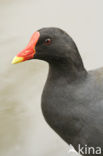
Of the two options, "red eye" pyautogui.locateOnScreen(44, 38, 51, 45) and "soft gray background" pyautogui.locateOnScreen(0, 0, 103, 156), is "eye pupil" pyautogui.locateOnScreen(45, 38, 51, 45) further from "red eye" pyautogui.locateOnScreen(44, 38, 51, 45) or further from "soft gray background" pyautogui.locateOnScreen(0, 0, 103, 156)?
"soft gray background" pyautogui.locateOnScreen(0, 0, 103, 156)

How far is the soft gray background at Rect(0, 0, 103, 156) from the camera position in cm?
348

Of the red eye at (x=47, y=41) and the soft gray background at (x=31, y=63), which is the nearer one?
the red eye at (x=47, y=41)

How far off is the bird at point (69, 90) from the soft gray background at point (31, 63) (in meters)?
0.68

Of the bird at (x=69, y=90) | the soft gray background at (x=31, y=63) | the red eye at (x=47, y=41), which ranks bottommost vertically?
the soft gray background at (x=31, y=63)

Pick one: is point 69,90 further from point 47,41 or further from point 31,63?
point 31,63

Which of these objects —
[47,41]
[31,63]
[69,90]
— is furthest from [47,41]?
[31,63]

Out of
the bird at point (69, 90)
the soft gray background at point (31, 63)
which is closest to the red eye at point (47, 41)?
the bird at point (69, 90)

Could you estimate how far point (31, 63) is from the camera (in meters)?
4.17

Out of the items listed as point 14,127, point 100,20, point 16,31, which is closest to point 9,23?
point 16,31

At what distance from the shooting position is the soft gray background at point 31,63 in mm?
3482

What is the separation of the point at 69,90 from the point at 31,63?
4.93ft

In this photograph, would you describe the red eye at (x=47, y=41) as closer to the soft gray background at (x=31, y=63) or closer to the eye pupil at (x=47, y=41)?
the eye pupil at (x=47, y=41)

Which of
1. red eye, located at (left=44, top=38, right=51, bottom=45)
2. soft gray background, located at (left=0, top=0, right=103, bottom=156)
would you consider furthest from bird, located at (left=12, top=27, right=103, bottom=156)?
soft gray background, located at (left=0, top=0, right=103, bottom=156)

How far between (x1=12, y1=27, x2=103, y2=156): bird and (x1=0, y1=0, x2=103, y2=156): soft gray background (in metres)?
0.68
